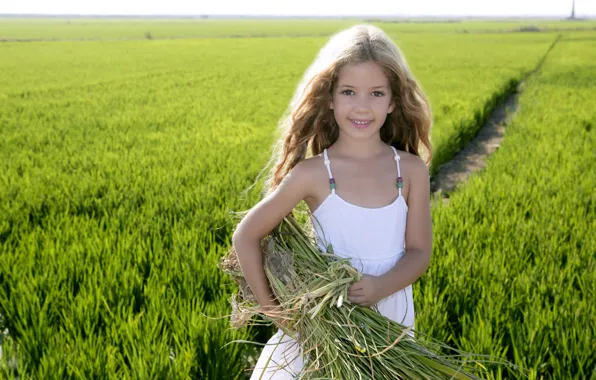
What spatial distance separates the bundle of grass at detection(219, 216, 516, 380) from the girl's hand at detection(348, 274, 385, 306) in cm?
1

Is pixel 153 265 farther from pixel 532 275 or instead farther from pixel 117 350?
pixel 532 275

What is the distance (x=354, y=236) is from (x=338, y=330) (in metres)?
0.24

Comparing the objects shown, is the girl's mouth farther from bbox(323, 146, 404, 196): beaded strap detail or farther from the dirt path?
the dirt path

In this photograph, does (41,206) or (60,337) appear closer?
(60,337)

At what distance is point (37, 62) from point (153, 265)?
66.7 feet

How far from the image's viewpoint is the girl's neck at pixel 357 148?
1.40 metres

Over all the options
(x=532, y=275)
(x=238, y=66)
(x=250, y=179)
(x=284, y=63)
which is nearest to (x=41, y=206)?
(x=250, y=179)

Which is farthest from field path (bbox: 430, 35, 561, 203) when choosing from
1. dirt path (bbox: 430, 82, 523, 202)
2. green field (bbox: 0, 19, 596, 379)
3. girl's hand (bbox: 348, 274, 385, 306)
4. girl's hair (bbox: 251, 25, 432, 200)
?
girl's hand (bbox: 348, 274, 385, 306)

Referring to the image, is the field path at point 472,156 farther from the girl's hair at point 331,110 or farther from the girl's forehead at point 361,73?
the girl's forehead at point 361,73

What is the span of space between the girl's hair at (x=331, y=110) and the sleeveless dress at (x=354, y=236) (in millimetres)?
92

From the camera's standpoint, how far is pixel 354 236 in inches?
53.4

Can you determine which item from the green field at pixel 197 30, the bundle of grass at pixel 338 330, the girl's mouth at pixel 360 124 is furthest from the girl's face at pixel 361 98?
the green field at pixel 197 30

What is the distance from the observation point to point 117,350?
1.95 metres

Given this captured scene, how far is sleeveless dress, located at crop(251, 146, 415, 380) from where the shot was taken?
135 cm
